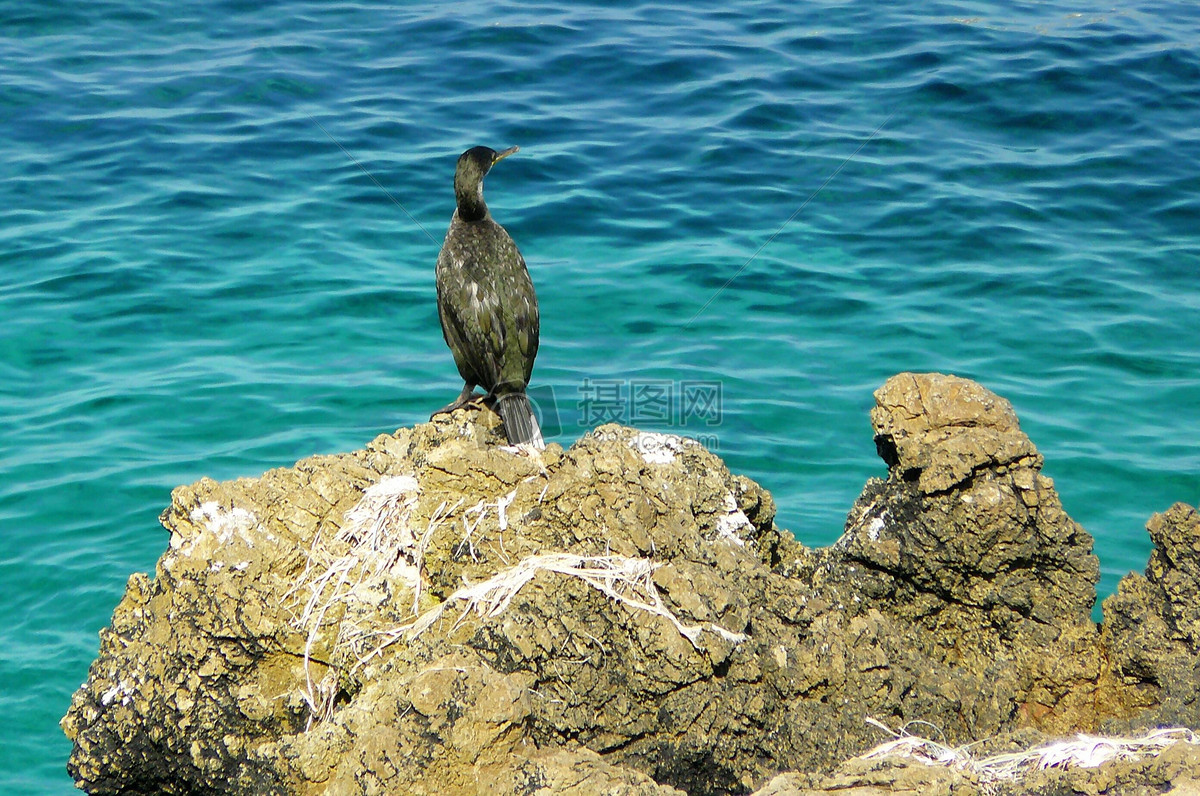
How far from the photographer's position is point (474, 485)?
11.4 feet

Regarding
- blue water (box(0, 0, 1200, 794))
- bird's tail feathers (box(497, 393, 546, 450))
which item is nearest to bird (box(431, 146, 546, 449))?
bird's tail feathers (box(497, 393, 546, 450))

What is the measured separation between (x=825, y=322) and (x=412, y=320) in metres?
3.25

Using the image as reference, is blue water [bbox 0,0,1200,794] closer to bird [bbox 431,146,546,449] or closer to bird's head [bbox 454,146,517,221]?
bird [bbox 431,146,546,449]

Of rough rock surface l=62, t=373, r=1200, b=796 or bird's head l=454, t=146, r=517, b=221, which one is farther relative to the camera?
bird's head l=454, t=146, r=517, b=221

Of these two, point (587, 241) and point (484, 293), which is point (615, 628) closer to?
point (484, 293)

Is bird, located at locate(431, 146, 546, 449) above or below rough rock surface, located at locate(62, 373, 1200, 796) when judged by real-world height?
above

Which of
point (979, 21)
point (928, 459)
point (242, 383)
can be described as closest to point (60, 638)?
point (242, 383)

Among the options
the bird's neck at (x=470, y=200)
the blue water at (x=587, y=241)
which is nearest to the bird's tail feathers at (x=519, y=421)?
the bird's neck at (x=470, y=200)

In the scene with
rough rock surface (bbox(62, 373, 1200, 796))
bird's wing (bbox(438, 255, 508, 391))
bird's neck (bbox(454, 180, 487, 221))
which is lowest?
rough rock surface (bbox(62, 373, 1200, 796))

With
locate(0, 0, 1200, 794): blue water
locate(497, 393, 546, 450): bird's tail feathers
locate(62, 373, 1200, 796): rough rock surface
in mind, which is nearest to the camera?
locate(62, 373, 1200, 796): rough rock surface

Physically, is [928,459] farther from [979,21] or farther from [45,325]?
[979,21]

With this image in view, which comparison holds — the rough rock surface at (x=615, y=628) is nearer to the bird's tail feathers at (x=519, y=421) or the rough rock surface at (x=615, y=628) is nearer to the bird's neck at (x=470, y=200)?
the bird's tail feathers at (x=519, y=421)

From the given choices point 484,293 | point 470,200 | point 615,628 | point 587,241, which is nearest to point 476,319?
point 484,293

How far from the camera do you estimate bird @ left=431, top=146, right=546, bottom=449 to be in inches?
196
